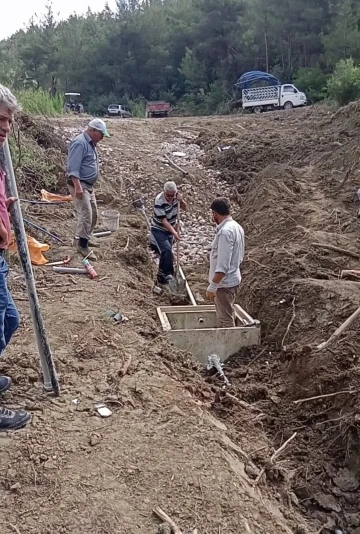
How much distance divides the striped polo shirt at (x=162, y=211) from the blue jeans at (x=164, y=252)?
8cm

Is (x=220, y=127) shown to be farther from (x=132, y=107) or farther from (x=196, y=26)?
(x=196, y=26)

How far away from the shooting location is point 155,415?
4.01 m

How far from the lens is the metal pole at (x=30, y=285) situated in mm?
3469

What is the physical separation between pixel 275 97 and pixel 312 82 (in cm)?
605

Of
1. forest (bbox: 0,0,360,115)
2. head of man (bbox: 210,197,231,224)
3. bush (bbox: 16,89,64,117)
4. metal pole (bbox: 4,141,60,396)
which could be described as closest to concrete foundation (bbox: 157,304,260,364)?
head of man (bbox: 210,197,231,224)

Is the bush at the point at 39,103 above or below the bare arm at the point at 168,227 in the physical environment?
above

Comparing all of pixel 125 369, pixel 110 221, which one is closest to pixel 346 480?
pixel 125 369

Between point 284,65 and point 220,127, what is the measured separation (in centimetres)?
2178

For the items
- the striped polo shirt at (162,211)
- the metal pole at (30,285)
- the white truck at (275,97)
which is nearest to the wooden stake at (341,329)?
the metal pole at (30,285)

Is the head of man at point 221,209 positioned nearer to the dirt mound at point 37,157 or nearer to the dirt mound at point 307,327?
the dirt mound at point 307,327

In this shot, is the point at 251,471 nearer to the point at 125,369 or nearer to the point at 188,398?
the point at 188,398

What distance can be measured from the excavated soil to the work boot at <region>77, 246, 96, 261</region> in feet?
0.44

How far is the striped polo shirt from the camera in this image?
7703mm

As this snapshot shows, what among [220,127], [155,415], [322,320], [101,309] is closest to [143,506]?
[155,415]
